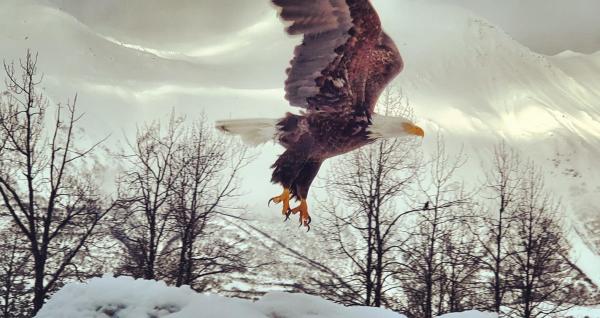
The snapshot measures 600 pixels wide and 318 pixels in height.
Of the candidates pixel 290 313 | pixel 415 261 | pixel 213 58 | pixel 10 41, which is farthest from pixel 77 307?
pixel 10 41

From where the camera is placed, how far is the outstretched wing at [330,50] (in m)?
4.15

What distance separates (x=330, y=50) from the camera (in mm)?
4246

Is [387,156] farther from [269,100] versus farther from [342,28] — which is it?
[342,28]

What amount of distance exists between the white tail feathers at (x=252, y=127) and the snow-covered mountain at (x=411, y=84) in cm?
62

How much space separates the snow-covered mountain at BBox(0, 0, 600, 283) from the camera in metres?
11.2

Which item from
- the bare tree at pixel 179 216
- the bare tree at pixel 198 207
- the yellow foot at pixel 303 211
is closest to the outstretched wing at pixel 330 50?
the yellow foot at pixel 303 211

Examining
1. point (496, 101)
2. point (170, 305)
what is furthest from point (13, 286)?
point (496, 101)

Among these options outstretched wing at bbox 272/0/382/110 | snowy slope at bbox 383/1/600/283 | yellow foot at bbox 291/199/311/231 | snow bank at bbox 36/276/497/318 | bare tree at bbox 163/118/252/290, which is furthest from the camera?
snowy slope at bbox 383/1/600/283

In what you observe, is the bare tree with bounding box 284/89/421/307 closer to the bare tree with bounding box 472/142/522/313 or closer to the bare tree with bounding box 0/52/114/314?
the bare tree with bounding box 472/142/522/313

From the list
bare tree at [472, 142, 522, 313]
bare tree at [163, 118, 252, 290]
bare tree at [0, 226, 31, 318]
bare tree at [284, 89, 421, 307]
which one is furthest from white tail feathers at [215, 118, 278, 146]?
bare tree at [472, 142, 522, 313]

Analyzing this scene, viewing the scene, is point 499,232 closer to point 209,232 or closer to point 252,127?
point 209,232

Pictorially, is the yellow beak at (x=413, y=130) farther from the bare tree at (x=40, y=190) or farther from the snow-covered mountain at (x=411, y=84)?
the bare tree at (x=40, y=190)

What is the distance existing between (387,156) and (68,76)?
39.0 ft

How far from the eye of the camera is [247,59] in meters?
13.9
